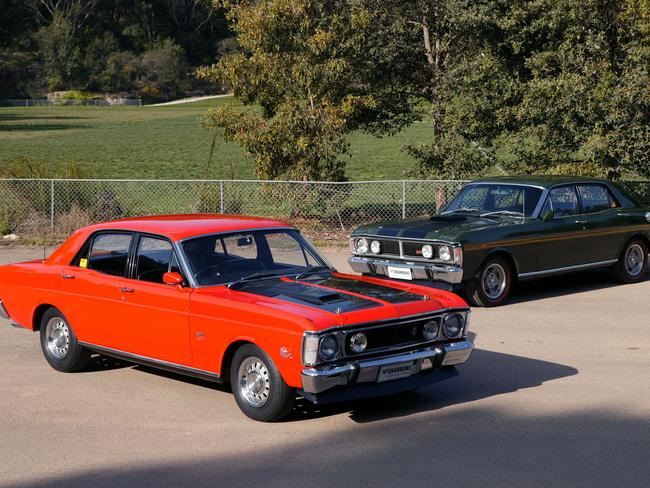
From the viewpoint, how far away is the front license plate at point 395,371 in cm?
706

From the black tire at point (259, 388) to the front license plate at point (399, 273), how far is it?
5391mm

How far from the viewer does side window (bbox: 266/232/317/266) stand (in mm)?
8367

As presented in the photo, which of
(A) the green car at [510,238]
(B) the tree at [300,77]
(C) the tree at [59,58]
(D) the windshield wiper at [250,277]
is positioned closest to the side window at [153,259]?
(D) the windshield wiper at [250,277]

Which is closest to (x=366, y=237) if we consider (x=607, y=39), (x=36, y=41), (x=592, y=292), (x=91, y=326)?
(x=592, y=292)

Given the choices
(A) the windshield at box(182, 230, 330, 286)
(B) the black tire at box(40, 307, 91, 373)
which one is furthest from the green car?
(B) the black tire at box(40, 307, 91, 373)

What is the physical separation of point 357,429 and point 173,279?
6.11 feet

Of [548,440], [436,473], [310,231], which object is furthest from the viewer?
[310,231]

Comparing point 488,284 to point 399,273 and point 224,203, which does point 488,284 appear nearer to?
point 399,273

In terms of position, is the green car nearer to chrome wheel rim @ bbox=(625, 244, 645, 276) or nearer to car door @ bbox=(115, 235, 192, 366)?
chrome wheel rim @ bbox=(625, 244, 645, 276)

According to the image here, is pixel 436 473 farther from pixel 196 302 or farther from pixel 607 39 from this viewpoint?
pixel 607 39

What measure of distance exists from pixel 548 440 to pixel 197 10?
157126mm

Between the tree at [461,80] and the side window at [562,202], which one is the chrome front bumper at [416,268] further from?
the tree at [461,80]

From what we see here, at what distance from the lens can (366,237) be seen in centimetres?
1314

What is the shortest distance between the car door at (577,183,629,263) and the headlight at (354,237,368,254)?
120 inches
